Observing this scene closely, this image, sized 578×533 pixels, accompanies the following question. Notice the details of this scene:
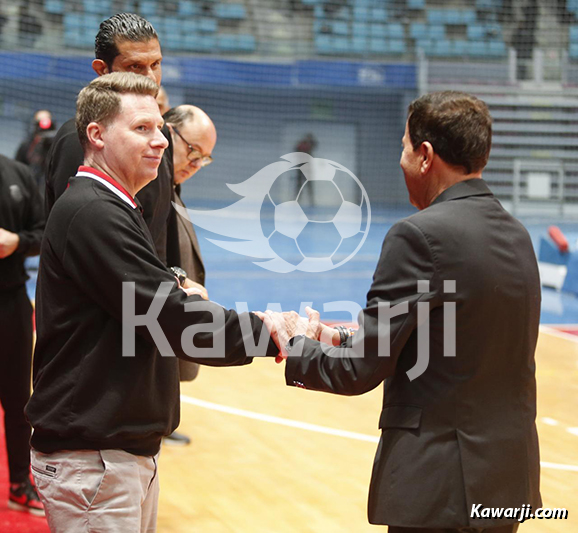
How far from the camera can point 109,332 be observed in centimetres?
197

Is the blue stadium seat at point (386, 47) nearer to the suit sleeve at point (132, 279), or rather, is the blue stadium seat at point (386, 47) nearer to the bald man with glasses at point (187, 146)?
the bald man with glasses at point (187, 146)

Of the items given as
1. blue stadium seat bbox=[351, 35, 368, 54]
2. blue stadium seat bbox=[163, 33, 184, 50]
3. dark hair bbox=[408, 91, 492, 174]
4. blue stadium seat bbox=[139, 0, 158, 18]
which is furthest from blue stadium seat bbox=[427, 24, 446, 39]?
dark hair bbox=[408, 91, 492, 174]

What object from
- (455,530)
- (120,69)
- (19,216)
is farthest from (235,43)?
(455,530)

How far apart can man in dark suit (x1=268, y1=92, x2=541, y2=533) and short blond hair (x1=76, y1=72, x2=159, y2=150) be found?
29.1 inches

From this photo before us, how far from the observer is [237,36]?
17938mm

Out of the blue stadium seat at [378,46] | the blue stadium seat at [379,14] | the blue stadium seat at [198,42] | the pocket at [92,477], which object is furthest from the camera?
the blue stadium seat at [379,14]

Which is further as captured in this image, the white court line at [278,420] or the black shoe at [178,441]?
the white court line at [278,420]

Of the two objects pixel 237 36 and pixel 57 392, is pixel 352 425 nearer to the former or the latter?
pixel 57 392

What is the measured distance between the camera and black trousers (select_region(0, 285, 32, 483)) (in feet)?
11.9

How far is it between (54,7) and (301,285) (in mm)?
10160

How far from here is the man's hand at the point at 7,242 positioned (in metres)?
3.50

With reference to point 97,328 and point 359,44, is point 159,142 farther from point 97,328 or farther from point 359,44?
point 359,44

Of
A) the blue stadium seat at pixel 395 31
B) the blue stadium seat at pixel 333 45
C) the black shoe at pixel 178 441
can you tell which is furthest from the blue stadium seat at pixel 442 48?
the black shoe at pixel 178 441

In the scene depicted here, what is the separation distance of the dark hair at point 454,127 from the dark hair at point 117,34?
117cm
